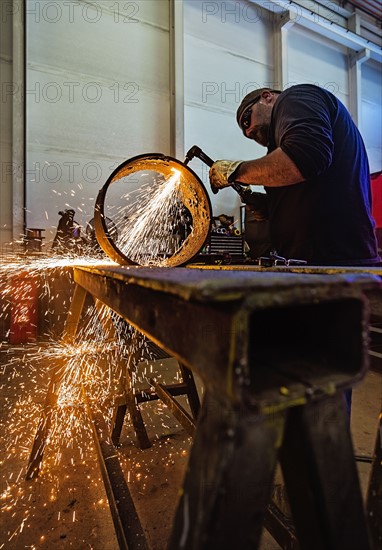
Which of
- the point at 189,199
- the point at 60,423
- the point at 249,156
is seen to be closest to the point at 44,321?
the point at 60,423

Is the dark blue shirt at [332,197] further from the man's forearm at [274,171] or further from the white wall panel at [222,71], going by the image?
the white wall panel at [222,71]

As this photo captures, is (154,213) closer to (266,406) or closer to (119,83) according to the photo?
(119,83)

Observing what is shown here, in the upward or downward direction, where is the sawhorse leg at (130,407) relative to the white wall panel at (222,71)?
downward

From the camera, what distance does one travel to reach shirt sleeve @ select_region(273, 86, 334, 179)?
107cm

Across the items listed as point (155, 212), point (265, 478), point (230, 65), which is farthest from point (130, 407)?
point (230, 65)

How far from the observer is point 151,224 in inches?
130

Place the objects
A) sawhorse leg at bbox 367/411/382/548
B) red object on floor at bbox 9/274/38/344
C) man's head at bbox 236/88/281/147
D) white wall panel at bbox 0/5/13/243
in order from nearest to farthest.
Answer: sawhorse leg at bbox 367/411/382/548 < man's head at bbox 236/88/281/147 < red object on floor at bbox 9/274/38/344 < white wall panel at bbox 0/5/13/243

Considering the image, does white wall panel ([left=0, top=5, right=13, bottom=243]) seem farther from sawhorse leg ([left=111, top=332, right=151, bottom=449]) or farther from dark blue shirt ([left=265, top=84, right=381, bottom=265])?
dark blue shirt ([left=265, top=84, right=381, bottom=265])

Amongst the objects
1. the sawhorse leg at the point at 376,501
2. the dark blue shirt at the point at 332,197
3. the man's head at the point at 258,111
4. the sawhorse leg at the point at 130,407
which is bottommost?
the sawhorse leg at the point at 130,407

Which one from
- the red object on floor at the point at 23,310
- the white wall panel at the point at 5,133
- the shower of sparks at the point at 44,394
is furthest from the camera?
the white wall panel at the point at 5,133

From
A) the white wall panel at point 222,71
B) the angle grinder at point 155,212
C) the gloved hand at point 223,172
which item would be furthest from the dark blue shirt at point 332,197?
the white wall panel at point 222,71

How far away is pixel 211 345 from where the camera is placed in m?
0.35

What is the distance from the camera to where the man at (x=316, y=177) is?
43.4 inches

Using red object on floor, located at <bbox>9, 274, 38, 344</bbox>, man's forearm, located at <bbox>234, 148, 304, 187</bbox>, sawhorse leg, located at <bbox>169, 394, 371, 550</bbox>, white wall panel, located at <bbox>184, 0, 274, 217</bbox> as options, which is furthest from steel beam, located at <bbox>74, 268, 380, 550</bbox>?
white wall panel, located at <bbox>184, 0, 274, 217</bbox>
